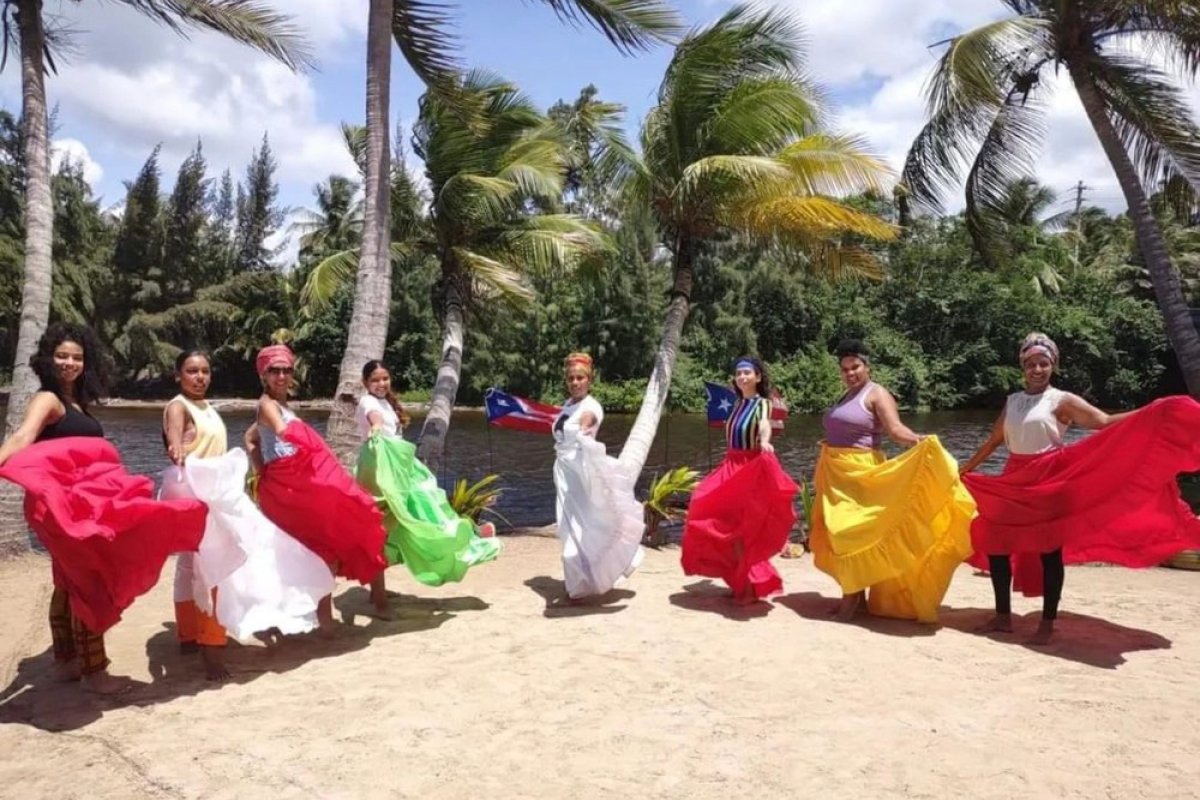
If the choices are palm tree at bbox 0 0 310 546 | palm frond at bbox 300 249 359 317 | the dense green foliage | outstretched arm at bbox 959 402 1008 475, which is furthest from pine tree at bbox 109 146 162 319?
outstretched arm at bbox 959 402 1008 475

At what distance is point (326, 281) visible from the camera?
43.2 ft

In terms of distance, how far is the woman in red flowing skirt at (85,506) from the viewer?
13.1ft

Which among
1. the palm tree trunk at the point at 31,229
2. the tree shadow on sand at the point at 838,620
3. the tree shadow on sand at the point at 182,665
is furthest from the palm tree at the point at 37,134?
the tree shadow on sand at the point at 838,620

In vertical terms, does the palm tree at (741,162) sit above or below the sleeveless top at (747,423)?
above

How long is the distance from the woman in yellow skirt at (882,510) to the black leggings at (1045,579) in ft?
0.83

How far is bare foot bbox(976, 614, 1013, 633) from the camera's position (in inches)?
223

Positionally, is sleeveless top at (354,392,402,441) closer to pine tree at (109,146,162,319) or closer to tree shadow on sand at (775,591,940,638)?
tree shadow on sand at (775,591,940,638)

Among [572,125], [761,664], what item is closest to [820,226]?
[572,125]


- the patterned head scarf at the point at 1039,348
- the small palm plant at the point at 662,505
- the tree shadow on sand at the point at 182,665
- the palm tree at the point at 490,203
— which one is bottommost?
the tree shadow on sand at the point at 182,665

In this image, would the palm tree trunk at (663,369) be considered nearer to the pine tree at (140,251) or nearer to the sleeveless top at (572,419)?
the sleeveless top at (572,419)

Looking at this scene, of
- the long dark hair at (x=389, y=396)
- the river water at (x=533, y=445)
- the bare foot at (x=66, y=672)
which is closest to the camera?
the bare foot at (x=66, y=672)

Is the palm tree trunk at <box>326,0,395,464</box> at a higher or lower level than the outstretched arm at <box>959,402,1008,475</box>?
higher

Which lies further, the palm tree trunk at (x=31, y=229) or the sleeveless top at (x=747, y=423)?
the palm tree trunk at (x=31, y=229)

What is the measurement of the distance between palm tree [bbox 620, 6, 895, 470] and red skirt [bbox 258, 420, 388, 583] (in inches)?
192
